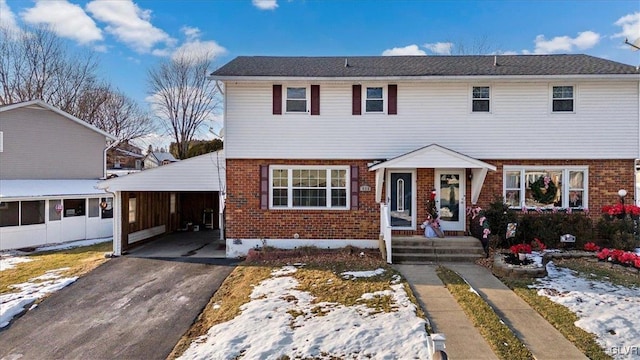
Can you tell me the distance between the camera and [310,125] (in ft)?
36.8

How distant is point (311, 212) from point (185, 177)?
4.45 meters

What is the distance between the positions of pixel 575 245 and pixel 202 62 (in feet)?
100

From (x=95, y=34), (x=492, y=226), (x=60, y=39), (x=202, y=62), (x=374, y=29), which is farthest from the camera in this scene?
(x=202, y=62)

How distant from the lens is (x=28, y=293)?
332 inches

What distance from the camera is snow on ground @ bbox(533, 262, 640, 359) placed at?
527 cm

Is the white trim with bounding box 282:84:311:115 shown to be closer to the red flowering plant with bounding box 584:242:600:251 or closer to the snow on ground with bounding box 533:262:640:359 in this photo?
the snow on ground with bounding box 533:262:640:359

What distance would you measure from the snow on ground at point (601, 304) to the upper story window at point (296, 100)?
7931mm

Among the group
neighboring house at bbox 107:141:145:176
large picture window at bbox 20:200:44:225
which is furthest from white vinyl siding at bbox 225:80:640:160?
neighboring house at bbox 107:141:145:176

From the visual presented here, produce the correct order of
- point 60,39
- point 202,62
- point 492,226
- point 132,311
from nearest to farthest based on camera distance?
point 132,311 → point 492,226 → point 60,39 → point 202,62

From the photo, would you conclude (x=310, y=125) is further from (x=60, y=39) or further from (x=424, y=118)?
(x=60, y=39)

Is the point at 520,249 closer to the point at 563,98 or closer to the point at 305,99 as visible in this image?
the point at 563,98

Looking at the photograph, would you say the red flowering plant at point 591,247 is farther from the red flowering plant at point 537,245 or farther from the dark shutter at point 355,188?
the dark shutter at point 355,188

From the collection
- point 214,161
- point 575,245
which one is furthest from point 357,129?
point 575,245

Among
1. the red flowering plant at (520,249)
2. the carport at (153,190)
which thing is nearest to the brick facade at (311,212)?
the carport at (153,190)
